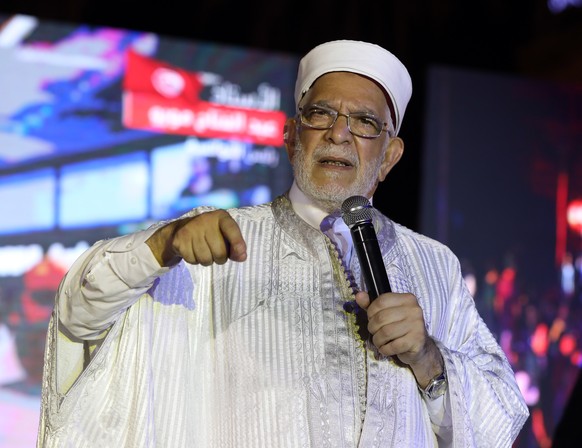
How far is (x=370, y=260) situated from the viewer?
1617 mm

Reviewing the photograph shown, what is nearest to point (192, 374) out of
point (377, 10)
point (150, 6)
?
point (150, 6)

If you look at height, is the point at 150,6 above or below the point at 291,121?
above

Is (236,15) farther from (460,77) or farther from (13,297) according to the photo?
(13,297)

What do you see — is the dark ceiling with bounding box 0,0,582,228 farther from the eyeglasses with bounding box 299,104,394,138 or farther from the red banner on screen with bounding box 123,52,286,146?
the eyeglasses with bounding box 299,104,394,138

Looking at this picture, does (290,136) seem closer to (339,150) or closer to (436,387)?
(339,150)

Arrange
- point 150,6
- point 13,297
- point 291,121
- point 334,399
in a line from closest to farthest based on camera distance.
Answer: point 334,399, point 291,121, point 13,297, point 150,6

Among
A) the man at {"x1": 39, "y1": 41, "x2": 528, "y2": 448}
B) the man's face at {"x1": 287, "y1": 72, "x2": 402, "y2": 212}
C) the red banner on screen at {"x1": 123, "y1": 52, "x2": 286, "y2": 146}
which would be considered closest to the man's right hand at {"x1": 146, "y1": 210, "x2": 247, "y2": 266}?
the man at {"x1": 39, "y1": 41, "x2": 528, "y2": 448}

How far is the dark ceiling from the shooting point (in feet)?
15.3

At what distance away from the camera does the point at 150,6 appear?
469 cm

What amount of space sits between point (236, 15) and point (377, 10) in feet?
2.62

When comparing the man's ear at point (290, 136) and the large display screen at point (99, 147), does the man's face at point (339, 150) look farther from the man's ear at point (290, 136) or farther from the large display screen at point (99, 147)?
the large display screen at point (99, 147)

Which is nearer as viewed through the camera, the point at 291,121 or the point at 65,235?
the point at 291,121

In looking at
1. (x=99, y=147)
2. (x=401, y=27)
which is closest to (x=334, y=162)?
(x=99, y=147)

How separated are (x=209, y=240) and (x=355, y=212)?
0.33 metres
